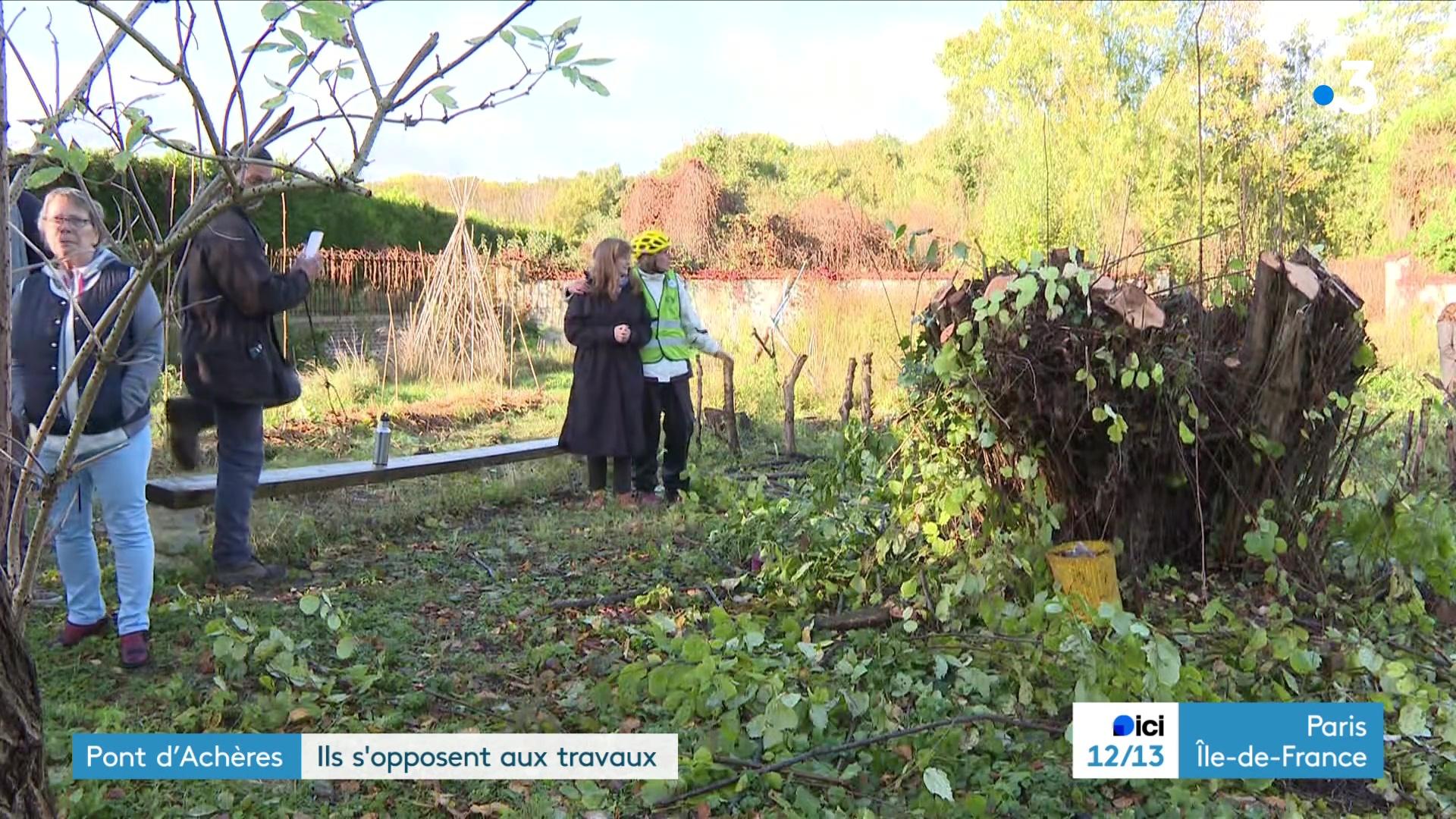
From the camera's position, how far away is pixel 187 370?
3.96m

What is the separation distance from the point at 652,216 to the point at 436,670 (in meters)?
21.6

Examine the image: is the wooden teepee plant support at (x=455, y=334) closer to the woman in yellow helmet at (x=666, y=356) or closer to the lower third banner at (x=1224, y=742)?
the woman in yellow helmet at (x=666, y=356)

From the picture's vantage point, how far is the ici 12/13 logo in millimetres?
2652

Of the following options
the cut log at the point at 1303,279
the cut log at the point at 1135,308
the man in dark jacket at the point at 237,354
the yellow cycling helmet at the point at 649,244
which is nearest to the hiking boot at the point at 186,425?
the man in dark jacket at the point at 237,354

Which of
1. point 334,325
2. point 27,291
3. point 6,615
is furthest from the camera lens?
point 334,325

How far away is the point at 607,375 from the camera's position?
562 centimetres

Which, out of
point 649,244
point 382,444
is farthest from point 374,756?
point 649,244

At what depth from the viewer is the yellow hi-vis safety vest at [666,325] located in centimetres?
562

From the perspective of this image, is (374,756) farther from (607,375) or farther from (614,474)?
(614,474)

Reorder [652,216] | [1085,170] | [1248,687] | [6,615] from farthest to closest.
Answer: [652,216], [1085,170], [1248,687], [6,615]

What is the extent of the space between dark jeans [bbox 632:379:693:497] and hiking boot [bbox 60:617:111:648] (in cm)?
285

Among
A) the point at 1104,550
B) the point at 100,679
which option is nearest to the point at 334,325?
the point at 100,679

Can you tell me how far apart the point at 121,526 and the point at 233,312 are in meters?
1.02

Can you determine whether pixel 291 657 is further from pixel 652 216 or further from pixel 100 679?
pixel 652 216
